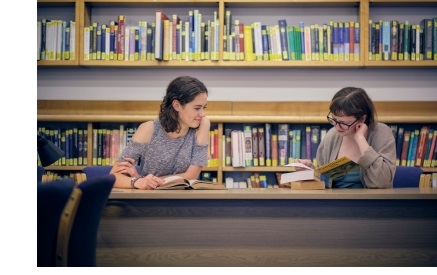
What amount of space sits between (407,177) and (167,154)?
135 cm

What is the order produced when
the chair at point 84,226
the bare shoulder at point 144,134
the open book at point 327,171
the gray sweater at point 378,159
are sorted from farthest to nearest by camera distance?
the bare shoulder at point 144,134 → the gray sweater at point 378,159 → the open book at point 327,171 → the chair at point 84,226

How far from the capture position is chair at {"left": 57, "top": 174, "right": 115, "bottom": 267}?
6.20 feet

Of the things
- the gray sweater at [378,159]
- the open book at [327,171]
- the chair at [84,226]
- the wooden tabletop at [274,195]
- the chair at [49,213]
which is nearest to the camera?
the chair at [49,213]

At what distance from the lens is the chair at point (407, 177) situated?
337 cm

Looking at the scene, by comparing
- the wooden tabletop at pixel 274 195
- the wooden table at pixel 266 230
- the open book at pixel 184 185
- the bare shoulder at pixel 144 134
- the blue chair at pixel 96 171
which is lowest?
the wooden table at pixel 266 230

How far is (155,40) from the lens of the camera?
4496 millimetres

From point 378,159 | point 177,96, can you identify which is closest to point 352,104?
point 378,159

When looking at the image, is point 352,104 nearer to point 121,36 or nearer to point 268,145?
point 268,145

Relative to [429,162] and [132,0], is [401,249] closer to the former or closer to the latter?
[429,162]

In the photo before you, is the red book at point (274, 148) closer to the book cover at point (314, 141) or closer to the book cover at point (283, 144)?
the book cover at point (283, 144)

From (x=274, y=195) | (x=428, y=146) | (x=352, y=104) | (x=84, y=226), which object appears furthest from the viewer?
(x=428, y=146)

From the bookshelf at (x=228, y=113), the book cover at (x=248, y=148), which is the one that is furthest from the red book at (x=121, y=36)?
the book cover at (x=248, y=148)

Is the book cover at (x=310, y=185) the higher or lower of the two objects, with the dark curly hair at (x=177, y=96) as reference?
lower

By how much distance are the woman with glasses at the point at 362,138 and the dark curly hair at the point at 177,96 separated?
2.36 ft
